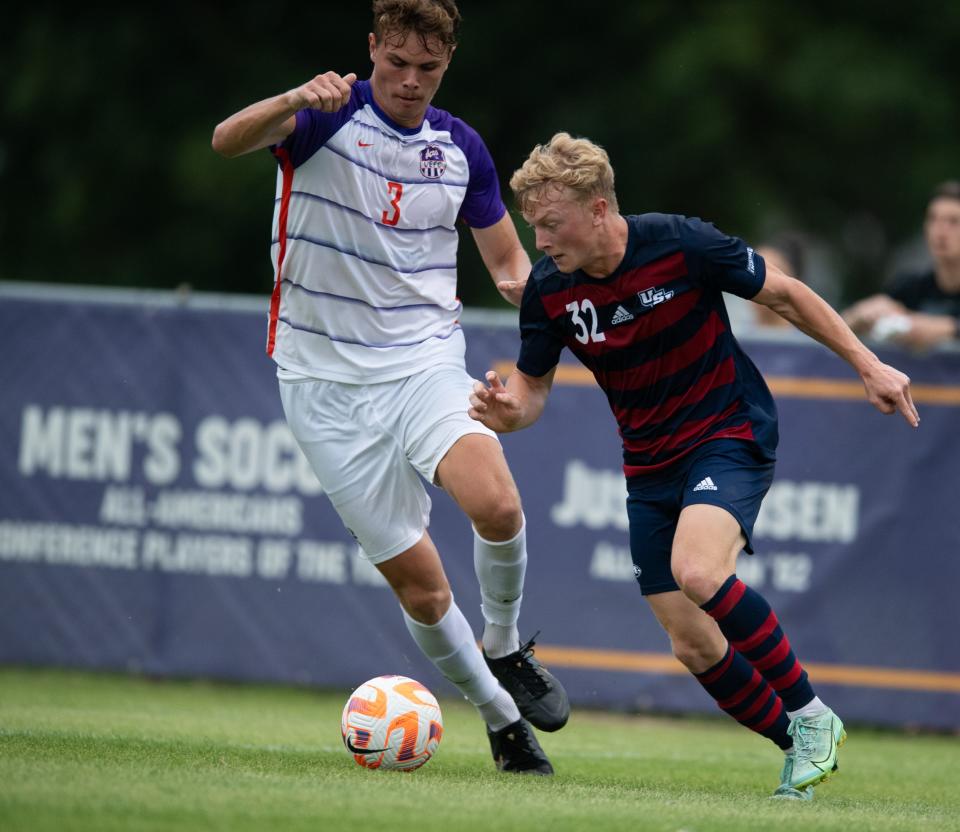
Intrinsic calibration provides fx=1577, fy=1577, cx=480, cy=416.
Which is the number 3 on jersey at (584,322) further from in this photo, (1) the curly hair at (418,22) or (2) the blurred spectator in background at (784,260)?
(2) the blurred spectator in background at (784,260)

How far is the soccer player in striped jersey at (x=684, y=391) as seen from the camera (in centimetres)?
561

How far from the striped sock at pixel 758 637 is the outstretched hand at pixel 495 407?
3.17 ft

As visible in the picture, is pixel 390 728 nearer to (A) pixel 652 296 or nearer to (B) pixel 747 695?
(B) pixel 747 695

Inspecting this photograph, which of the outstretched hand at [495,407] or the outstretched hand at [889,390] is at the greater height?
the outstretched hand at [889,390]

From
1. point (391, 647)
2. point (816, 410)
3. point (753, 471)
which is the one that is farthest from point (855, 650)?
point (753, 471)

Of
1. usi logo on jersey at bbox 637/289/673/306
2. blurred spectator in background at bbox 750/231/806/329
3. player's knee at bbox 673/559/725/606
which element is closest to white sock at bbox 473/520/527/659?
player's knee at bbox 673/559/725/606

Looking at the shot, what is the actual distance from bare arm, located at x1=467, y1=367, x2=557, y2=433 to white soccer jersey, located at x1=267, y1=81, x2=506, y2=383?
0.41 m

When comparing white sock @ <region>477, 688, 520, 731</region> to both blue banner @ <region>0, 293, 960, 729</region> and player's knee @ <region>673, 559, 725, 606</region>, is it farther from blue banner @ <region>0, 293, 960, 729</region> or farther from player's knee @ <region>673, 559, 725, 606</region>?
blue banner @ <region>0, 293, 960, 729</region>

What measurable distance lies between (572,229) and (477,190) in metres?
0.86

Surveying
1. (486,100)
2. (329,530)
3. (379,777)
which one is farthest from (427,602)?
(486,100)

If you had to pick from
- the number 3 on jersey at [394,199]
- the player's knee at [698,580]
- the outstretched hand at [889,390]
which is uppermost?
the number 3 on jersey at [394,199]

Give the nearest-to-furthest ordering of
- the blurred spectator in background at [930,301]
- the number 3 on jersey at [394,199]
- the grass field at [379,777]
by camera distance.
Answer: the grass field at [379,777], the number 3 on jersey at [394,199], the blurred spectator in background at [930,301]

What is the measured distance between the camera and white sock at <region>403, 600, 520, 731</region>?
20.0ft

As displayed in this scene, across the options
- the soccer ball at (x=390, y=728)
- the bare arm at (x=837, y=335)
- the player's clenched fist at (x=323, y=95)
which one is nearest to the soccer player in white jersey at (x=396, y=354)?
the soccer ball at (x=390, y=728)
